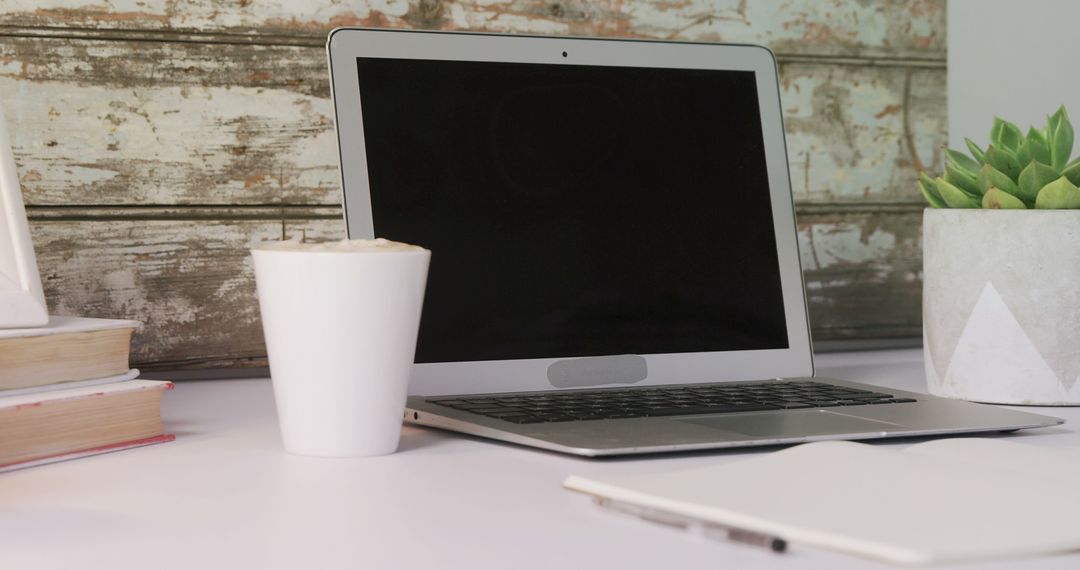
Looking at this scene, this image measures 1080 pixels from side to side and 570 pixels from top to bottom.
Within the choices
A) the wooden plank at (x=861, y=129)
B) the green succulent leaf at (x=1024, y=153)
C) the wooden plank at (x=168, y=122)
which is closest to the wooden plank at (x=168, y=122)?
the wooden plank at (x=168, y=122)

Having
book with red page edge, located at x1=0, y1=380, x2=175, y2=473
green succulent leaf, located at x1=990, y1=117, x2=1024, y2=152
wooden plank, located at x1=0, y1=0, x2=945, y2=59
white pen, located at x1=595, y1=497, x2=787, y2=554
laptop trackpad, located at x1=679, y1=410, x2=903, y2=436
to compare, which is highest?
wooden plank, located at x1=0, y1=0, x2=945, y2=59

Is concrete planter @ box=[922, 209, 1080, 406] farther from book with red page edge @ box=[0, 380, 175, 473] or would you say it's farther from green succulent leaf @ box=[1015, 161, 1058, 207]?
book with red page edge @ box=[0, 380, 175, 473]

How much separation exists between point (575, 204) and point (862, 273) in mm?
493

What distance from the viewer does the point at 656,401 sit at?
0.85 meters

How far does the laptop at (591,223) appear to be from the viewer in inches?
35.1

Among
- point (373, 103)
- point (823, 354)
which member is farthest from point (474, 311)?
point (823, 354)

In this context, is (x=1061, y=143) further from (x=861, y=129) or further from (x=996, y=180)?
(x=861, y=129)

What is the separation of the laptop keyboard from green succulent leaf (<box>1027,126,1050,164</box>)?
246mm

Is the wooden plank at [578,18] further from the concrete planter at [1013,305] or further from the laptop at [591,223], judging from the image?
the concrete planter at [1013,305]

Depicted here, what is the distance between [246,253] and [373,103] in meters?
0.28

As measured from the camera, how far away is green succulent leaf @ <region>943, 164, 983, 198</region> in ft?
3.17

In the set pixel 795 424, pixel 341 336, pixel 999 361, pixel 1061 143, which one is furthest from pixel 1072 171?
pixel 341 336

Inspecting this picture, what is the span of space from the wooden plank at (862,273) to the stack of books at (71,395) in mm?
788

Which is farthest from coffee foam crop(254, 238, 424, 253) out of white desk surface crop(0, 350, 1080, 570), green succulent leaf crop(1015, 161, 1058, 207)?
green succulent leaf crop(1015, 161, 1058, 207)
